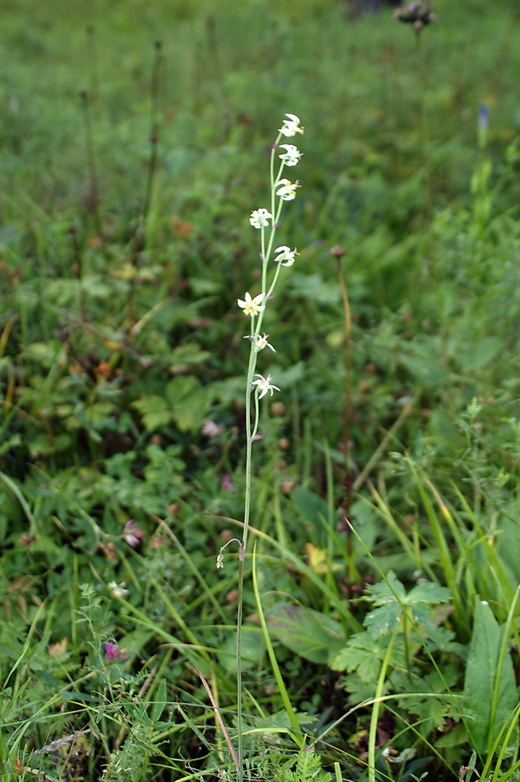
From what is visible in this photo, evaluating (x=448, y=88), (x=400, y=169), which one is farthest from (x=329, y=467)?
(x=448, y=88)

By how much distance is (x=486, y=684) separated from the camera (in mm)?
1284

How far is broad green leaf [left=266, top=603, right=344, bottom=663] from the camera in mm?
1440

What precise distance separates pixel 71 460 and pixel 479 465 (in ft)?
3.89

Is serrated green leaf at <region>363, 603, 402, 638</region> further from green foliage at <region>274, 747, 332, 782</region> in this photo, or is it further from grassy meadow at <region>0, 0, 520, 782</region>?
green foliage at <region>274, 747, 332, 782</region>

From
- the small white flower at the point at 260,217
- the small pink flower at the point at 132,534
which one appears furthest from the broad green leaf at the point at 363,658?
the small white flower at the point at 260,217

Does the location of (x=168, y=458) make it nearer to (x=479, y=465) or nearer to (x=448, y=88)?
(x=479, y=465)

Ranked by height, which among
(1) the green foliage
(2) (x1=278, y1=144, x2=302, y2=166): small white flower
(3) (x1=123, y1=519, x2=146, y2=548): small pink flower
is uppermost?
(2) (x1=278, y1=144, x2=302, y2=166): small white flower

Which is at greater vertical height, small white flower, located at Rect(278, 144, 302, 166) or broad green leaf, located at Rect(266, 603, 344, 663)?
small white flower, located at Rect(278, 144, 302, 166)

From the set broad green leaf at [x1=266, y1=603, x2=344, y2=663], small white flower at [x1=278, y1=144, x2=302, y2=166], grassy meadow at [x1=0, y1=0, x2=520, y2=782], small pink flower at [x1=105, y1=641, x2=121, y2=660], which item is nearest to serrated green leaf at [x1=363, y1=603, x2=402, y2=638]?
grassy meadow at [x1=0, y1=0, x2=520, y2=782]

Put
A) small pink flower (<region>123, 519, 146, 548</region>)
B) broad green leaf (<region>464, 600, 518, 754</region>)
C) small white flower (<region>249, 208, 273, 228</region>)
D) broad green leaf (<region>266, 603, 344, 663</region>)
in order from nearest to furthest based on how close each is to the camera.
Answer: small white flower (<region>249, 208, 273, 228</region>), broad green leaf (<region>464, 600, 518, 754</region>), broad green leaf (<region>266, 603, 344, 663</region>), small pink flower (<region>123, 519, 146, 548</region>)

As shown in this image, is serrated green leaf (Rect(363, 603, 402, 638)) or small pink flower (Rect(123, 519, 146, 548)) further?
small pink flower (Rect(123, 519, 146, 548))

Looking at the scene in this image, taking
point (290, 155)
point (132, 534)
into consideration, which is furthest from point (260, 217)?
point (132, 534)

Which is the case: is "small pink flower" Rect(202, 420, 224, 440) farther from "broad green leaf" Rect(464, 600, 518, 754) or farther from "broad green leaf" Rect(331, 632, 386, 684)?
"broad green leaf" Rect(464, 600, 518, 754)

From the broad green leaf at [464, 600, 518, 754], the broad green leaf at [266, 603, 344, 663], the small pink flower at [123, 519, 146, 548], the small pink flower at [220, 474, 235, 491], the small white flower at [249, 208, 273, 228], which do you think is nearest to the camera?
the small white flower at [249, 208, 273, 228]
